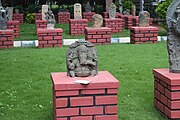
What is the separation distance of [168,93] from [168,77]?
7.1 inches

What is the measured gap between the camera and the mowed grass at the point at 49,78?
5211 millimetres

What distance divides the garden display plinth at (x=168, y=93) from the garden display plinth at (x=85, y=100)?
2.13ft

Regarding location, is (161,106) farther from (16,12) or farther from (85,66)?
(16,12)

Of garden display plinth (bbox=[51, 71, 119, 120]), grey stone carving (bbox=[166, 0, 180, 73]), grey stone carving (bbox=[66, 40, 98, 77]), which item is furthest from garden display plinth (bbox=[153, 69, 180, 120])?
grey stone carving (bbox=[66, 40, 98, 77])

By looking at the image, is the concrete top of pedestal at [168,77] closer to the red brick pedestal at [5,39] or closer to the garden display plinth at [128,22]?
the red brick pedestal at [5,39]

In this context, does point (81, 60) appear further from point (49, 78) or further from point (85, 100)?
point (49, 78)

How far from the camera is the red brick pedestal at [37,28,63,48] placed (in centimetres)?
1160

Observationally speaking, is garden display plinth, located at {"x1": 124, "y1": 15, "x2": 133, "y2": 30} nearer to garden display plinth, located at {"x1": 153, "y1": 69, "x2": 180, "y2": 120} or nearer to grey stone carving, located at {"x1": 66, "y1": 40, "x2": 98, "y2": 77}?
garden display plinth, located at {"x1": 153, "y1": 69, "x2": 180, "y2": 120}

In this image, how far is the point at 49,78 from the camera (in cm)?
713

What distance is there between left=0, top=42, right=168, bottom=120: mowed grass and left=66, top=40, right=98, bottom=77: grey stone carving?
25.4 inches

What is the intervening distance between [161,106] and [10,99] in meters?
2.08

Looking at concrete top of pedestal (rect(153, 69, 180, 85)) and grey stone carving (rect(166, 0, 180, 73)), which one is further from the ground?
grey stone carving (rect(166, 0, 180, 73))

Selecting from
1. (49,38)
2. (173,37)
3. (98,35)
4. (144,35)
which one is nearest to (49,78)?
(173,37)

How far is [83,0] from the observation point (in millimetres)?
27938
